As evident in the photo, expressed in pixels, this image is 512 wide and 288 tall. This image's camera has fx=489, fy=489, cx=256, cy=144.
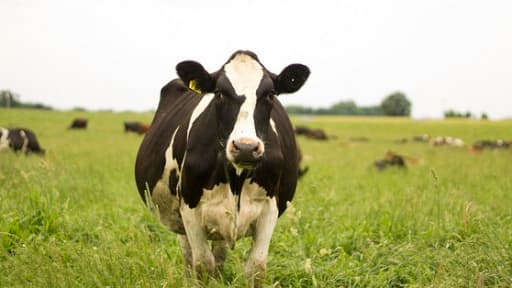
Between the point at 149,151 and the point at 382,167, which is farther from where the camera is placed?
the point at 382,167

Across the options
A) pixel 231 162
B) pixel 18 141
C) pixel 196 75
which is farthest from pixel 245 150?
pixel 18 141

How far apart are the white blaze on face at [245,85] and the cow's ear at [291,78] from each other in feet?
0.94

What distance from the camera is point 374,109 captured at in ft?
383

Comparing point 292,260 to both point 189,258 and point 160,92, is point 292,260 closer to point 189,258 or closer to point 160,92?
point 189,258

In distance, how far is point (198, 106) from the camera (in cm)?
398

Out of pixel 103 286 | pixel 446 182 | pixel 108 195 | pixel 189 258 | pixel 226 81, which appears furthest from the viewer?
pixel 446 182

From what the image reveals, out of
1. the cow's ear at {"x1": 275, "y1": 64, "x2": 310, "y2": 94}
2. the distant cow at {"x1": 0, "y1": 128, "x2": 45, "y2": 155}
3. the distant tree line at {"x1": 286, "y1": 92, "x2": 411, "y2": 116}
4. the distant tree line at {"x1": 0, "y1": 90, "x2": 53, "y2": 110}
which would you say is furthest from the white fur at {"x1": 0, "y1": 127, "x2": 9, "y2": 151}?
the distant tree line at {"x1": 286, "y1": 92, "x2": 411, "y2": 116}

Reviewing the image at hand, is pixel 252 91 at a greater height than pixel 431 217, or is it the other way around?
pixel 252 91

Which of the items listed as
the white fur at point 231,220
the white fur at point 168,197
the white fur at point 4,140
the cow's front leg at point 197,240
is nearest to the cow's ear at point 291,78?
the white fur at point 231,220

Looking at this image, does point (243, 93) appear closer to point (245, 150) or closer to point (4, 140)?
point (245, 150)

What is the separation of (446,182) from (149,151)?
767 centimetres

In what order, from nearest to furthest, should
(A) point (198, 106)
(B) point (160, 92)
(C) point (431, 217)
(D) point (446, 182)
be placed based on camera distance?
(A) point (198, 106) < (B) point (160, 92) < (C) point (431, 217) < (D) point (446, 182)

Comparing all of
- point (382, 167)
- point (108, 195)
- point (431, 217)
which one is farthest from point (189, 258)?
point (382, 167)

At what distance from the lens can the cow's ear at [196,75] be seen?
360 centimetres
